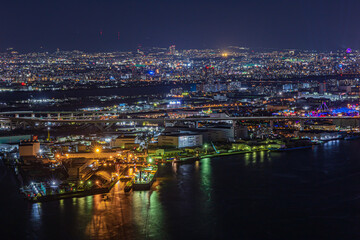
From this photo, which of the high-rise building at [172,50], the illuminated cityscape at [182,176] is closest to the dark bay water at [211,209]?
the illuminated cityscape at [182,176]

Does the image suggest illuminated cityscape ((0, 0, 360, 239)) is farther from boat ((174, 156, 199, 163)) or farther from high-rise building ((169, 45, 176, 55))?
high-rise building ((169, 45, 176, 55))

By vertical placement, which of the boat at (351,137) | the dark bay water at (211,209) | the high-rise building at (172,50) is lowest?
the dark bay water at (211,209)

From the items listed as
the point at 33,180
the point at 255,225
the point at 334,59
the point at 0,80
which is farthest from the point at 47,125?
the point at 334,59

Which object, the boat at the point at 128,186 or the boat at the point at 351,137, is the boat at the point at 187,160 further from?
the boat at the point at 351,137

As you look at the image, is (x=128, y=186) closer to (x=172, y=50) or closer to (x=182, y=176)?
(x=182, y=176)

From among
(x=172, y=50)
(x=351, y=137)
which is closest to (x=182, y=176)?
(x=351, y=137)

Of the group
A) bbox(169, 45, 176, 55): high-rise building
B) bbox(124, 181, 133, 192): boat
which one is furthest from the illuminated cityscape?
bbox(169, 45, 176, 55): high-rise building

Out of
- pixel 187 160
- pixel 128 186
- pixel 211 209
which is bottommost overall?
pixel 211 209

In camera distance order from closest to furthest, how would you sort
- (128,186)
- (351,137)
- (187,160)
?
(128,186) < (187,160) < (351,137)

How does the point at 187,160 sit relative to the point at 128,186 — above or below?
above
